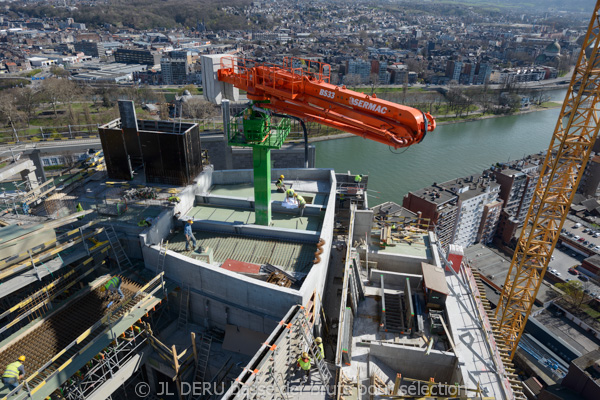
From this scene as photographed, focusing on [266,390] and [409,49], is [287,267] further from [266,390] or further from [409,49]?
[409,49]

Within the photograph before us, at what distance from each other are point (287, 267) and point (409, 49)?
184 metres

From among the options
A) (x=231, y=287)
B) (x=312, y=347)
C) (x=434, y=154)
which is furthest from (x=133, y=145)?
(x=434, y=154)

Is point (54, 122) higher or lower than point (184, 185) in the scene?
lower

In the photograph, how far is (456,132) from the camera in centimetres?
7406

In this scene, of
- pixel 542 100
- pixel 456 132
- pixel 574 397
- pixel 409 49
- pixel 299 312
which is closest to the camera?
pixel 299 312

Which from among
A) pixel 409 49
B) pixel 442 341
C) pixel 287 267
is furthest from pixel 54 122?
pixel 409 49

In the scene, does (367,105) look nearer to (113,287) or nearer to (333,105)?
(333,105)

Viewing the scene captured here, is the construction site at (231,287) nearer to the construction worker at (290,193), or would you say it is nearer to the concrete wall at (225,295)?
the concrete wall at (225,295)

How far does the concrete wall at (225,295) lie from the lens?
11.4 meters

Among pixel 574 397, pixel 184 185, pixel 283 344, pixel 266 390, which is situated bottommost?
pixel 574 397

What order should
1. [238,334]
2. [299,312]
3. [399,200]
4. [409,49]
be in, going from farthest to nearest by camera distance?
[409,49]
[399,200]
[238,334]
[299,312]

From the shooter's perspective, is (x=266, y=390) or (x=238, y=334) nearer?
(x=266, y=390)

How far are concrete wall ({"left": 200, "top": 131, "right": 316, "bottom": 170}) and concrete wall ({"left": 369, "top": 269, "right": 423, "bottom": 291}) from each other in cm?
1423

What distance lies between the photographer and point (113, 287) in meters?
12.2
